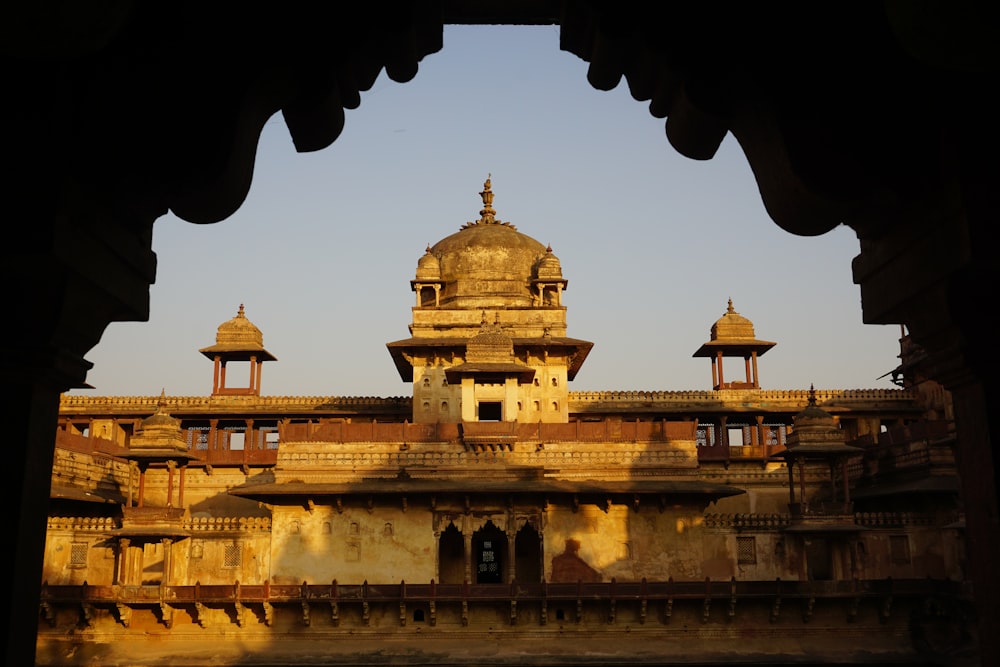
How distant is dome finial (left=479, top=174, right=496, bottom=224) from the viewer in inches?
1694

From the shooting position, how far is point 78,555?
28.0 m

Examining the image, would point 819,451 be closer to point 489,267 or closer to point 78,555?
point 489,267

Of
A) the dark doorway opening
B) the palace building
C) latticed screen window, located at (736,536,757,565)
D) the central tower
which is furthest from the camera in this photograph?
the central tower

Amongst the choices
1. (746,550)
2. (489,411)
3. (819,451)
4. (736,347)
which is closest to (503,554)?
(489,411)

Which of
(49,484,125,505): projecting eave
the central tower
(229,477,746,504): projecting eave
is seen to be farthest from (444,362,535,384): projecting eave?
(49,484,125,505): projecting eave

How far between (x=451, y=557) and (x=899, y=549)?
13255 mm

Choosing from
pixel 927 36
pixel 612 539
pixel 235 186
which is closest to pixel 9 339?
pixel 235 186

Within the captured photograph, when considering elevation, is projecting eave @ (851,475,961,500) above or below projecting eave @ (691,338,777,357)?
below

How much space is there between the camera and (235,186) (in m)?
5.06

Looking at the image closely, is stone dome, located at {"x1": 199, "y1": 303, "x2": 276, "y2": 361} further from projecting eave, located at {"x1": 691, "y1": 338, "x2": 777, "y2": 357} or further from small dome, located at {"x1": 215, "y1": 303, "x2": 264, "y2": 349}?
projecting eave, located at {"x1": 691, "y1": 338, "x2": 777, "y2": 357}

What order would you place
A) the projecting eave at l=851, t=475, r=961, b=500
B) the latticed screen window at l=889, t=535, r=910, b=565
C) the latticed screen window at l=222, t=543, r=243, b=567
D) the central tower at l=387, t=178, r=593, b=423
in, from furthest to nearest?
the central tower at l=387, t=178, r=593, b=423
the projecting eave at l=851, t=475, r=961, b=500
the latticed screen window at l=889, t=535, r=910, b=565
the latticed screen window at l=222, t=543, r=243, b=567

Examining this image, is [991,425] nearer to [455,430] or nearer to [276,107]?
[276,107]

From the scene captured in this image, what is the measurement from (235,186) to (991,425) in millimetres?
4035

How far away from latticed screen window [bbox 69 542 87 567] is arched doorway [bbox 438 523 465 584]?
Answer: 10594 millimetres
